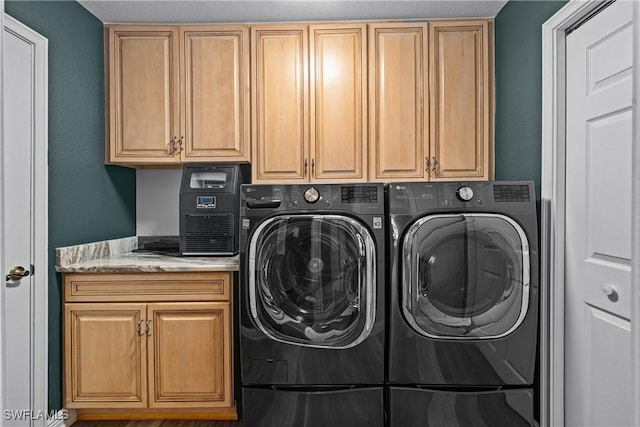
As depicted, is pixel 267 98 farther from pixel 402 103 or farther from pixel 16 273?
pixel 16 273

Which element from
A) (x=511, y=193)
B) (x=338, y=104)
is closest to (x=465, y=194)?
(x=511, y=193)

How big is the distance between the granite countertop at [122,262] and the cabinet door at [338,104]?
80 centimetres

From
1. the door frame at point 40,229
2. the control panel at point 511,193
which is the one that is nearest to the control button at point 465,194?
the control panel at point 511,193

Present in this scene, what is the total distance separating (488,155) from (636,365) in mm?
2452

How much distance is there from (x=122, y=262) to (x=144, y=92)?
1066mm

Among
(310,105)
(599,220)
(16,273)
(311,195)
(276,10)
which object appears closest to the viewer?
(599,220)

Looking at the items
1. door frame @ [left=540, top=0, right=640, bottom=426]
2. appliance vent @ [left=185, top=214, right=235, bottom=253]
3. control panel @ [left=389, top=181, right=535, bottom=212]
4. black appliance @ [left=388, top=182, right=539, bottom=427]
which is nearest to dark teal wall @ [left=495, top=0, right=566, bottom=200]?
door frame @ [left=540, top=0, right=640, bottom=426]

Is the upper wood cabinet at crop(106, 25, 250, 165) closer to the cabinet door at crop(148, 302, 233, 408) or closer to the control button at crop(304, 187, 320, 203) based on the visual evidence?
the control button at crop(304, 187, 320, 203)

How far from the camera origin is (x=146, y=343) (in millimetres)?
2240

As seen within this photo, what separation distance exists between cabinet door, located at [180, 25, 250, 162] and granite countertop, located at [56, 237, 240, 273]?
25.4 inches

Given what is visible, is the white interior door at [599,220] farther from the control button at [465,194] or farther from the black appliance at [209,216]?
the black appliance at [209,216]

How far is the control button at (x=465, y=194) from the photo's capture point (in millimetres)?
1975

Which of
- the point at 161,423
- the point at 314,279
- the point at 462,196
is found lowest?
the point at 161,423

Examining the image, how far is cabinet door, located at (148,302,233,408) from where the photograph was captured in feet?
7.36
